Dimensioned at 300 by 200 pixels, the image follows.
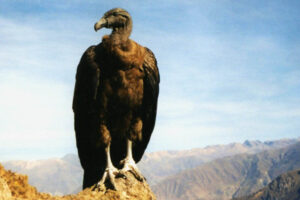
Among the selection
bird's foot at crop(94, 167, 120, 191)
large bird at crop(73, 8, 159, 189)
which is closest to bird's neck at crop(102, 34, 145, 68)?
large bird at crop(73, 8, 159, 189)

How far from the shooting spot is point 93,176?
431 inches

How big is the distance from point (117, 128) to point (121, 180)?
1467 millimetres

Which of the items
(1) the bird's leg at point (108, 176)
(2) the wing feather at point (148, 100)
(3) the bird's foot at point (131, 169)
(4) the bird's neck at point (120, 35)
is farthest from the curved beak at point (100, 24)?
(3) the bird's foot at point (131, 169)

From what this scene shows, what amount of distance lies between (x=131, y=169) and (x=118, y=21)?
370 cm

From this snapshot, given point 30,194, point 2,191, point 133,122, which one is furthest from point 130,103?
point 2,191

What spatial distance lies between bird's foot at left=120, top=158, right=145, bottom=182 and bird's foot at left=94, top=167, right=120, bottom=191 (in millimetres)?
197

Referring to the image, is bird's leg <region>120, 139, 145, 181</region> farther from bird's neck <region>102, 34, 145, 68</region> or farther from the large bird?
bird's neck <region>102, 34, 145, 68</region>

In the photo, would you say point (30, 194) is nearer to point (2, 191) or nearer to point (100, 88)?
point (2, 191)

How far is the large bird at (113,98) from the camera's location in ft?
31.9

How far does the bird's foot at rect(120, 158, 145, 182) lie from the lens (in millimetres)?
9867

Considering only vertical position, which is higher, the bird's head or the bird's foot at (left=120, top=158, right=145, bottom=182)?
the bird's head

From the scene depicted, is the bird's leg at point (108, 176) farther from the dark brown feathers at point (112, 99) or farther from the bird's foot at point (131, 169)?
the dark brown feathers at point (112, 99)

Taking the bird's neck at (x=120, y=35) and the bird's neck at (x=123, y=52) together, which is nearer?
the bird's neck at (x=123, y=52)

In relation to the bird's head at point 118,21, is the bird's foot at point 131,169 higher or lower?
lower
